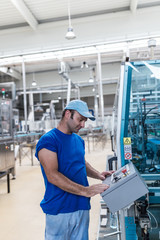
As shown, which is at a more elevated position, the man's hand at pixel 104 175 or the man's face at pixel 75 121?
the man's face at pixel 75 121

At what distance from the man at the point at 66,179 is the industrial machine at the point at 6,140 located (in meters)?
2.97

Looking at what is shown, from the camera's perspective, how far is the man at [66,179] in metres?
1.21

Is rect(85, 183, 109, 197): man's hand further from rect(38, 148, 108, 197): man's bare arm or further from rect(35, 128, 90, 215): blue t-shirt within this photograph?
rect(35, 128, 90, 215): blue t-shirt

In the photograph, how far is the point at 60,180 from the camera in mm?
1194

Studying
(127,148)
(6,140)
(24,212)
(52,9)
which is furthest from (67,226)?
(52,9)

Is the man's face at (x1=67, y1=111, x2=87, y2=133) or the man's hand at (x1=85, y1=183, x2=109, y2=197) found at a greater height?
the man's face at (x1=67, y1=111, x2=87, y2=133)

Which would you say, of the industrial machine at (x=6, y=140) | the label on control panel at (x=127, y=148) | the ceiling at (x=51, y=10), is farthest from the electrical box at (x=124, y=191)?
the ceiling at (x=51, y=10)

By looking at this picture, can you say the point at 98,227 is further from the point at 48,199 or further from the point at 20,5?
the point at 20,5

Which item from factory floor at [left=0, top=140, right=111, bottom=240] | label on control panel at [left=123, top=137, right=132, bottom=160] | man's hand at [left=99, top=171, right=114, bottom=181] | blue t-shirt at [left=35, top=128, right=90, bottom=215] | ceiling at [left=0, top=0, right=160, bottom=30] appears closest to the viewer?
blue t-shirt at [left=35, top=128, right=90, bottom=215]

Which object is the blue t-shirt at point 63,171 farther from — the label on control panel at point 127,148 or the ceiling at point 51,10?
the ceiling at point 51,10

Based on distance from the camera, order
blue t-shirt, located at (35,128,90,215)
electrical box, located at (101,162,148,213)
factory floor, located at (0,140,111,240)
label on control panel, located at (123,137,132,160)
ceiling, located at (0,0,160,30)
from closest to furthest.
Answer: electrical box, located at (101,162,148,213), blue t-shirt, located at (35,128,90,215), label on control panel, located at (123,137,132,160), factory floor, located at (0,140,111,240), ceiling, located at (0,0,160,30)

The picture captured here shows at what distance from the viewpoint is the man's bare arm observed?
3.92 feet

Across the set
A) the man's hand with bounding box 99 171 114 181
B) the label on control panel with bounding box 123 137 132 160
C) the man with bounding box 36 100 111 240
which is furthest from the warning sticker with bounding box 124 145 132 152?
the man with bounding box 36 100 111 240

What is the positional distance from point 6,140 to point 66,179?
382 centimetres
